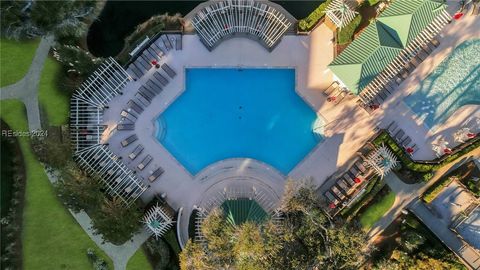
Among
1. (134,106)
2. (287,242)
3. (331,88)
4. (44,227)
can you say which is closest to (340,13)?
(331,88)

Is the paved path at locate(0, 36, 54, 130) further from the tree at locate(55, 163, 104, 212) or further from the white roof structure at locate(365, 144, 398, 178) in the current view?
the white roof structure at locate(365, 144, 398, 178)

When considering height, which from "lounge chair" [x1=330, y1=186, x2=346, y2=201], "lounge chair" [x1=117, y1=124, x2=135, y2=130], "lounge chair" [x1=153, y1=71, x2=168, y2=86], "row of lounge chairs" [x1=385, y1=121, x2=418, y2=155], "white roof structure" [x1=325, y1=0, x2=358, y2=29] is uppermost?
"white roof structure" [x1=325, y1=0, x2=358, y2=29]

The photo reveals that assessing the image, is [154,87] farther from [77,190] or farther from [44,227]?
[44,227]

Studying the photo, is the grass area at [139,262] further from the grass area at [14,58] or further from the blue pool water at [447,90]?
the blue pool water at [447,90]

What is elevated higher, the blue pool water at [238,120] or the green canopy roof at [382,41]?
the green canopy roof at [382,41]

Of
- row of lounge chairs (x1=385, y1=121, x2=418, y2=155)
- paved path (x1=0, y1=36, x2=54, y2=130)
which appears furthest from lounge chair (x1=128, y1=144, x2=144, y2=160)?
row of lounge chairs (x1=385, y1=121, x2=418, y2=155)

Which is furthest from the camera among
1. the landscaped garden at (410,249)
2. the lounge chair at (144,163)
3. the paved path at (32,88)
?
the lounge chair at (144,163)

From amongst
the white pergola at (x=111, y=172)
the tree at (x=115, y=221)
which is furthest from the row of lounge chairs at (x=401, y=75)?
the tree at (x=115, y=221)
